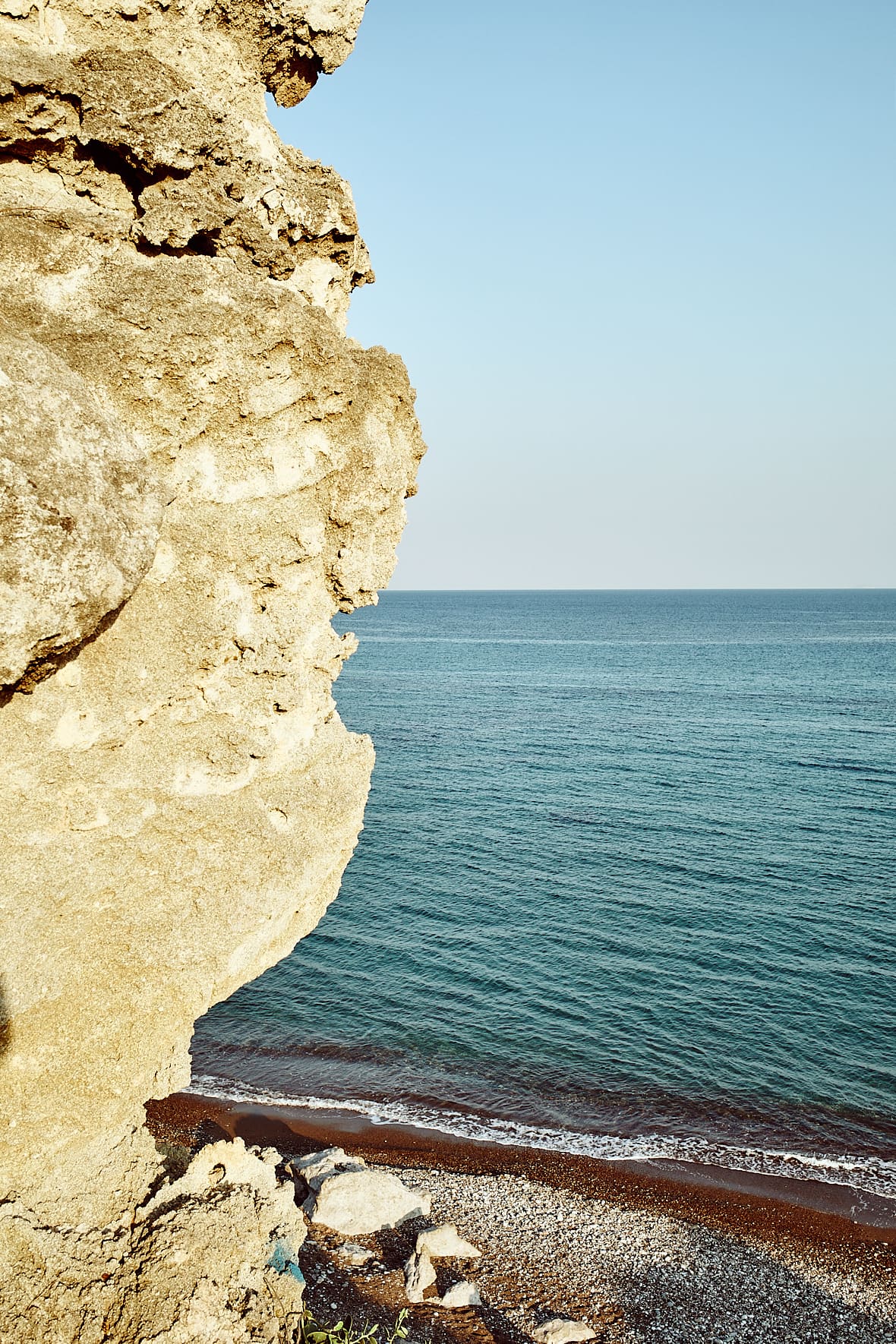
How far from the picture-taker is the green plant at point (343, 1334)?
32.8ft

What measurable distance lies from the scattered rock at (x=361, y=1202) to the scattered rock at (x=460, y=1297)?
1897 millimetres

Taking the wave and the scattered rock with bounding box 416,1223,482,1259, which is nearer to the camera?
the scattered rock with bounding box 416,1223,482,1259

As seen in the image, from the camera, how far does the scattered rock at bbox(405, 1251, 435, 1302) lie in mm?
13734

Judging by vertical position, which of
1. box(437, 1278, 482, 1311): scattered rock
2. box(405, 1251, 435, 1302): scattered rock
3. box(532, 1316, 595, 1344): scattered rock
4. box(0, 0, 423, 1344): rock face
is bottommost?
box(532, 1316, 595, 1344): scattered rock

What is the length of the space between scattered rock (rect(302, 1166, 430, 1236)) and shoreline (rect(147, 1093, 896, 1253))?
10.4ft

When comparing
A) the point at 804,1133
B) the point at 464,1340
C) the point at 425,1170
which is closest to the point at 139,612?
the point at 464,1340

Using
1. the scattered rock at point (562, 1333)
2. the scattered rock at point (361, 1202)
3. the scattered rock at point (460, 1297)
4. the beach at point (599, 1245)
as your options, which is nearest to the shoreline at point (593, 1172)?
the beach at point (599, 1245)

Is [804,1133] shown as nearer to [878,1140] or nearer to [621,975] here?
[878,1140]

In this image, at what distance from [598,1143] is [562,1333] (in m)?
7.25

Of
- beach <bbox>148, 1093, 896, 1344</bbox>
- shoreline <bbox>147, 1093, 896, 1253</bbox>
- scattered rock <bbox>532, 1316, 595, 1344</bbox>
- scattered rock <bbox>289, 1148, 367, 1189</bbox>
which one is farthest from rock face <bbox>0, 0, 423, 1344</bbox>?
shoreline <bbox>147, 1093, 896, 1253</bbox>

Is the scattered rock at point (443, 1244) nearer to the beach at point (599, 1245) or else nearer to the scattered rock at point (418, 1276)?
the beach at point (599, 1245)

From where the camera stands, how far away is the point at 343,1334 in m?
11.3

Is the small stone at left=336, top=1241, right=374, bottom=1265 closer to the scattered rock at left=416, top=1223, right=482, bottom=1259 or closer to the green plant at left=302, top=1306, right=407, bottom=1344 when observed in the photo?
the scattered rock at left=416, top=1223, right=482, bottom=1259

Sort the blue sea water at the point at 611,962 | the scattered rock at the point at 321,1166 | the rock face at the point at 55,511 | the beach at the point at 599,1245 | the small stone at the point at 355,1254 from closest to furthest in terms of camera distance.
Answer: the rock face at the point at 55,511
the beach at the point at 599,1245
the small stone at the point at 355,1254
the scattered rock at the point at 321,1166
the blue sea water at the point at 611,962
